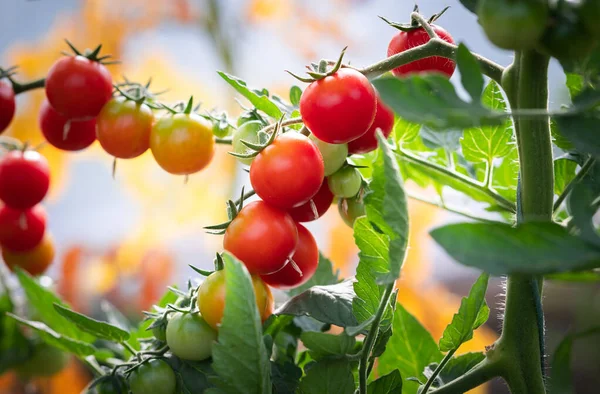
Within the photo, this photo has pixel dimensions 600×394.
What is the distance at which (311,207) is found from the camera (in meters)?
0.31

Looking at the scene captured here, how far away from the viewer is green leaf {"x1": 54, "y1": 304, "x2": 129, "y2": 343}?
1.10 feet

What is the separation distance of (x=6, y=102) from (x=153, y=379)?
0.23 metres

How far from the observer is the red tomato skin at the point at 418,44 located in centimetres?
31

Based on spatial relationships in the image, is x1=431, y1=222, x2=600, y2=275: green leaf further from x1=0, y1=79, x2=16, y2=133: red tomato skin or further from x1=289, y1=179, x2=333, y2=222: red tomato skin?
x1=0, y1=79, x2=16, y2=133: red tomato skin

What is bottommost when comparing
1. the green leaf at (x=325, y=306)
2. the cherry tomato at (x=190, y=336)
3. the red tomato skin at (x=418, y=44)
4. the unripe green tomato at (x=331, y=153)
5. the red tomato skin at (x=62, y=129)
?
the cherry tomato at (x=190, y=336)

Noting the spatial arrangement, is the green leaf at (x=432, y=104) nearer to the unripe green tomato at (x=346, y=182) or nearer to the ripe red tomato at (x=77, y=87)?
the unripe green tomato at (x=346, y=182)

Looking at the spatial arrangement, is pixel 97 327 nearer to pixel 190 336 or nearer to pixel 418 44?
pixel 190 336

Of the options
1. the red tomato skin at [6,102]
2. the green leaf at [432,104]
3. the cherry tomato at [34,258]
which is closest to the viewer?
the green leaf at [432,104]

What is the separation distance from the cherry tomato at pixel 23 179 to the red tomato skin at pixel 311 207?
242mm

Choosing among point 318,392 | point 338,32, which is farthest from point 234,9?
point 318,392

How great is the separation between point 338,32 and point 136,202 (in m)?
0.98

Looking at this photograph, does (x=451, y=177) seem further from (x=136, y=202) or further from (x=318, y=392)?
(x=136, y=202)

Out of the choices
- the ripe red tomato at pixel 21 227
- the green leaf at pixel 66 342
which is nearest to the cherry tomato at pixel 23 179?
the ripe red tomato at pixel 21 227

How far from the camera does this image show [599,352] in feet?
5.27
